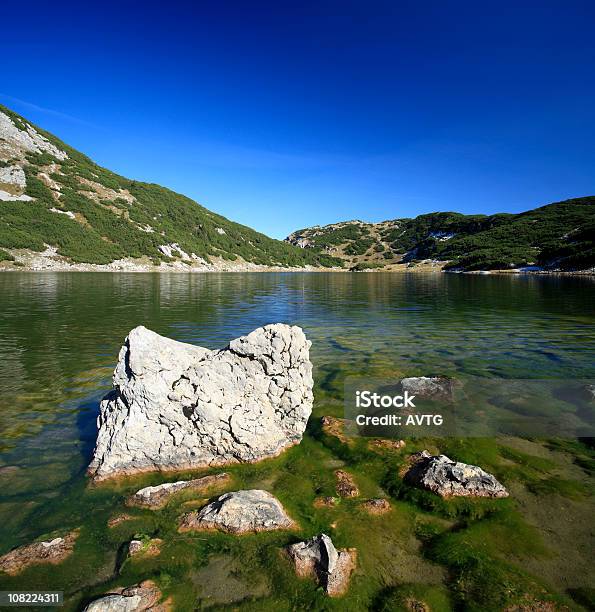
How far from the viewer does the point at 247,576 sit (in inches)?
205

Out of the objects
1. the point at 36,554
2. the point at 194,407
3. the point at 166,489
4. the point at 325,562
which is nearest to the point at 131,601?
the point at 36,554

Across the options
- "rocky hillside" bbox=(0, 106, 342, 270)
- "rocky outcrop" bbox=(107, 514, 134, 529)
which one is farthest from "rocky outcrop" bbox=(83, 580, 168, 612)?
"rocky hillside" bbox=(0, 106, 342, 270)

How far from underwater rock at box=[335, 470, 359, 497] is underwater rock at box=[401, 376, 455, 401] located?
5389 millimetres

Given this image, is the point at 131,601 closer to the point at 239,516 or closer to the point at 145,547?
the point at 145,547

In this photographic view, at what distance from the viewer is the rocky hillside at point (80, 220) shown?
107m

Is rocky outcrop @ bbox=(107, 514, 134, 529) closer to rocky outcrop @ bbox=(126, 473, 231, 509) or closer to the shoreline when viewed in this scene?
rocky outcrop @ bbox=(126, 473, 231, 509)

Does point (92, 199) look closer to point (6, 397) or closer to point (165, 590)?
point (6, 397)

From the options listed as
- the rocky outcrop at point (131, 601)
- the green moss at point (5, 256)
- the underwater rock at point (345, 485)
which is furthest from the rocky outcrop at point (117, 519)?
the green moss at point (5, 256)

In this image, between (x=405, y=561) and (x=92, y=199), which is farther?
(x=92, y=199)

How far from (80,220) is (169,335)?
13893cm

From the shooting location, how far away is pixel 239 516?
6250 mm

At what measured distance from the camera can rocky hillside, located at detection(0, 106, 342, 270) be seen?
352 ft

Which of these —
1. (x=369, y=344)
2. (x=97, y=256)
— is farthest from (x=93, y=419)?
(x=97, y=256)

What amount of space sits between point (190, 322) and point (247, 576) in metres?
23.9
